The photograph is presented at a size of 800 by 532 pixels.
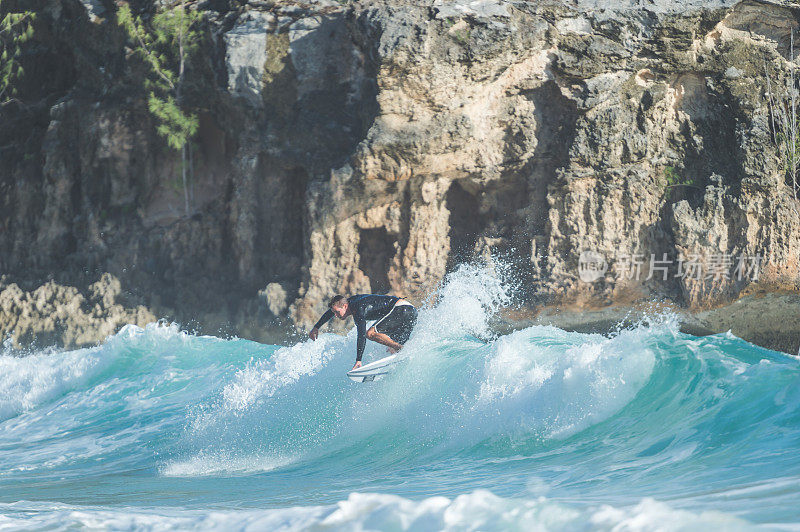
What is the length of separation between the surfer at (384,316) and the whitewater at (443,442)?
0.28 m

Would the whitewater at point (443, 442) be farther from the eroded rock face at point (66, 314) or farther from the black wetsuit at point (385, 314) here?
the eroded rock face at point (66, 314)

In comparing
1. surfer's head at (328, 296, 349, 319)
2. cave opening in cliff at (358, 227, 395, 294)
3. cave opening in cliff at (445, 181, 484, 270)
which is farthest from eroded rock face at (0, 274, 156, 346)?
surfer's head at (328, 296, 349, 319)

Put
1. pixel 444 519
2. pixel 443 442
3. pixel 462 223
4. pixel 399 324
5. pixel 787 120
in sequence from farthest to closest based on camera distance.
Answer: pixel 462 223
pixel 787 120
pixel 399 324
pixel 443 442
pixel 444 519

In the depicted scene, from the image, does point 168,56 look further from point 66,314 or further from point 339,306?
point 339,306

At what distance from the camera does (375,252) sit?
16.5 meters

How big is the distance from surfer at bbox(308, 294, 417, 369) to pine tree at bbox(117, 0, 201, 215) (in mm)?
10470

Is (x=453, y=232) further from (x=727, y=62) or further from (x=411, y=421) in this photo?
(x=411, y=421)

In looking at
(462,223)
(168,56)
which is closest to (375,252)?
(462,223)

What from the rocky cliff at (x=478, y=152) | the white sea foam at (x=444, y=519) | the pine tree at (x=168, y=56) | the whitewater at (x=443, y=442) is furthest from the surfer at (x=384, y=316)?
the pine tree at (x=168, y=56)

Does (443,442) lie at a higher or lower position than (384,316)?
lower

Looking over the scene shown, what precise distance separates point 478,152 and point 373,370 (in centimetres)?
776

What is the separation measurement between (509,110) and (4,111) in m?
14.3

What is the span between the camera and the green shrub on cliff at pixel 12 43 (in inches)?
773

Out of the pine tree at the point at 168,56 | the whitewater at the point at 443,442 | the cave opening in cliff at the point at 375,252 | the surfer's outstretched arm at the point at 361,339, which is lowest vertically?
the whitewater at the point at 443,442
